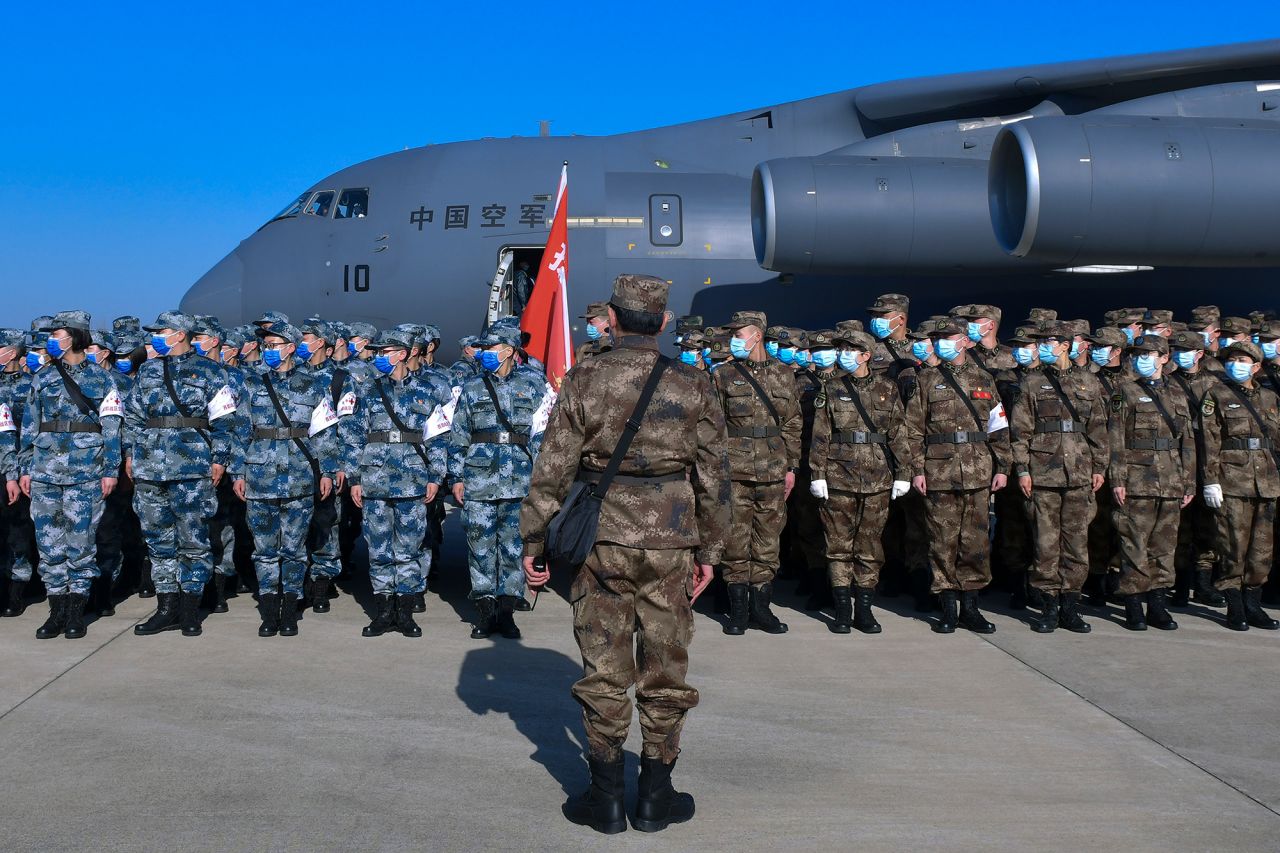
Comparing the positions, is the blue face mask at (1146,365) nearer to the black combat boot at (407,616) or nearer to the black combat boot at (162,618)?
the black combat boot at (407,616)

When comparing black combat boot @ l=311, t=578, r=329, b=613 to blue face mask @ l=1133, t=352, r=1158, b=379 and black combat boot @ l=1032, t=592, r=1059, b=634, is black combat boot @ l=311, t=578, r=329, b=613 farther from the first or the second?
blue face mask @ l=1133, t=352, r=1158, b=379

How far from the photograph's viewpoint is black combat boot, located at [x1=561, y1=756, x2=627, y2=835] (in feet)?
12.5

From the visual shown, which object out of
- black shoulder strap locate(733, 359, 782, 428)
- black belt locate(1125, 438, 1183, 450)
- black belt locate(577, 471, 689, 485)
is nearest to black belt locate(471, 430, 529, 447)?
black shoulder strap locate(733, 359, 782, 428)

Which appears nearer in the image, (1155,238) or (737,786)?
(737,786)

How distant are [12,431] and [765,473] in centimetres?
533

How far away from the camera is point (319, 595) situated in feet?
25.1

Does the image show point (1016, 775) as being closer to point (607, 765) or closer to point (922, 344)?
point (607, 765)

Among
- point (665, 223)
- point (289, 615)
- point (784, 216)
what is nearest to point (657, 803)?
point (289, 615)

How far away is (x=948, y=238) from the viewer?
10445mm

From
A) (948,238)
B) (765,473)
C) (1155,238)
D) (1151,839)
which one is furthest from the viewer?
(948,238)

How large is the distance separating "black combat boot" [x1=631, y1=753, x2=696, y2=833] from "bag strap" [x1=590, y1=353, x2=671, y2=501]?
3.34 ft

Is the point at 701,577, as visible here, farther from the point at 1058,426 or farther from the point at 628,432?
the point at 1058,426

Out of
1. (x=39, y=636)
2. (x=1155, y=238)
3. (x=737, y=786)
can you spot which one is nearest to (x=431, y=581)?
(x=39, y=636)

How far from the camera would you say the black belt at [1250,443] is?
7273mm
